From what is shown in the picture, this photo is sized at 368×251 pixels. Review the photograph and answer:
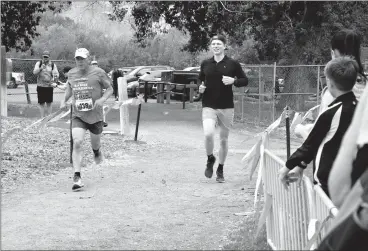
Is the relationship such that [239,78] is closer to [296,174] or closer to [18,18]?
[296,174]

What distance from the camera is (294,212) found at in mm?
5211

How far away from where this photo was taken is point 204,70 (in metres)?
10.4

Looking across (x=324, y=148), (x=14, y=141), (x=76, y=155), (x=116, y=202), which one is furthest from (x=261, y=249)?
(x=14, y=141)

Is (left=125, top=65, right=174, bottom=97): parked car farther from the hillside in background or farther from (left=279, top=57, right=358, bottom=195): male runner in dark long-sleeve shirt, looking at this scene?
(left=279, top=57, right=358, bottom=195): male runner in dark long-sleeve shirt

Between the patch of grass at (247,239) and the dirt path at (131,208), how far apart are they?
0.14 metres

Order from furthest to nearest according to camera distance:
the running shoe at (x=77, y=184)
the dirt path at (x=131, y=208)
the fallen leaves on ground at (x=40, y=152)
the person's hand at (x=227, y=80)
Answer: the fallen leaves on ground at (x=40, y=152), the person's hand at (x=227, y=80), the running shoe at (x=77, y=184), the dirt path at (x=131, y=208)

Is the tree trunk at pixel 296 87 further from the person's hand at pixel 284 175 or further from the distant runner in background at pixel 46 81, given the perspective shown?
the person's hand at pixel 284 175

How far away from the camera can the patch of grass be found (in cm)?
656

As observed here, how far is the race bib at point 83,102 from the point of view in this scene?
33.8 feet

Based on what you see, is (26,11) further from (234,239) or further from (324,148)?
(324,148)

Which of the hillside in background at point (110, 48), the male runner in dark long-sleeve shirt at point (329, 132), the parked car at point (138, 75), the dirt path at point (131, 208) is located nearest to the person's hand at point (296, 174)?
the male runner in dark long-sleeve shirt at point (329, 132)

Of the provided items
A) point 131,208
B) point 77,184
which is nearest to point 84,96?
point 77,184

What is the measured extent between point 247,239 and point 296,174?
190 cm

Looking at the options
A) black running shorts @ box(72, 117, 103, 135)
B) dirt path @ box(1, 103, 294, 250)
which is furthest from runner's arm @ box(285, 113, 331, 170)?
black running shorts @ box(72, 117, 103, 135)
